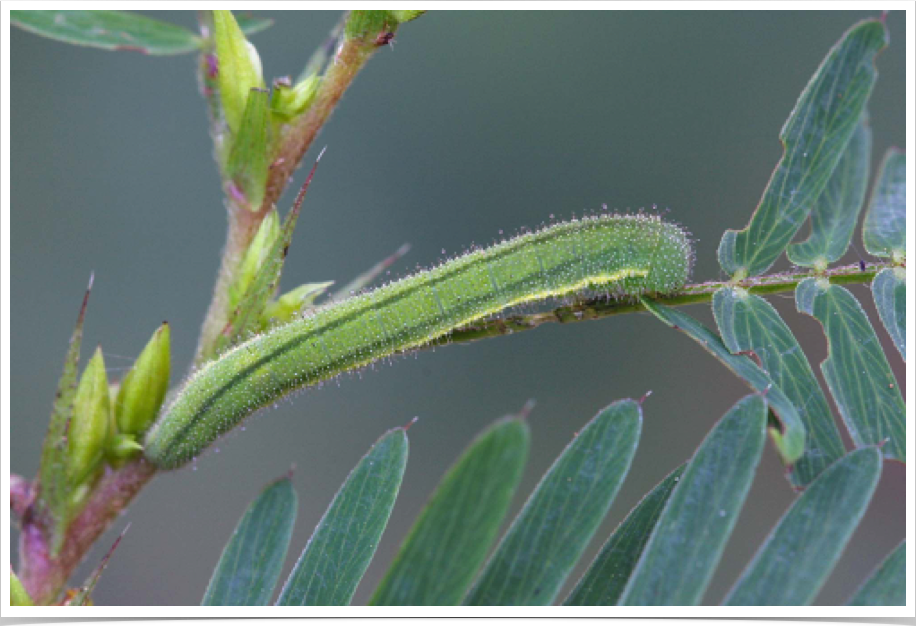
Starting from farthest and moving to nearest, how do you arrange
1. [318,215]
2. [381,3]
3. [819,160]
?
[318,215], [381,3], [819,160]

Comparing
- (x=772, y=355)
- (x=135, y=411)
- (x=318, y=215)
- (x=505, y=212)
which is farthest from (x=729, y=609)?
(x=318, y=215)

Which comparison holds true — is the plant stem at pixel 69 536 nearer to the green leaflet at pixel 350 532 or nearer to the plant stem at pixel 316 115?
the green leaflet at pixel 350 532

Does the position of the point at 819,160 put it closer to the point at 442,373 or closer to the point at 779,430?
the point at 779,430

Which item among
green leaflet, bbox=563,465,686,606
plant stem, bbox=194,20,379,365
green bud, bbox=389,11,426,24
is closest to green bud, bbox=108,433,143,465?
plant stem, bbox=194,20,379,365

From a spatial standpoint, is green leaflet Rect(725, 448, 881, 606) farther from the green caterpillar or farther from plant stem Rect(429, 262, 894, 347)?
the green caterpillar

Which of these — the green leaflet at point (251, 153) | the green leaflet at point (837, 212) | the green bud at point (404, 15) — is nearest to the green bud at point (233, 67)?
the green leaflet at point (251, 153)

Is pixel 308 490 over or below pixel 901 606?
over
